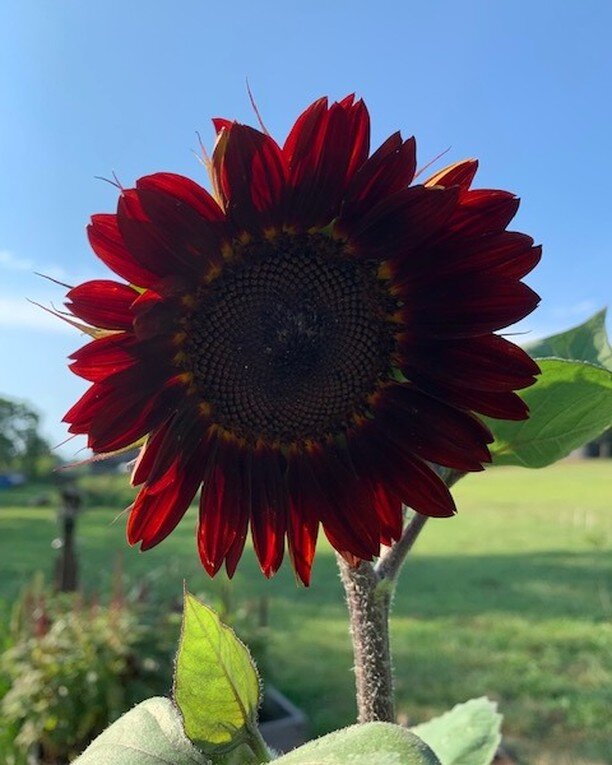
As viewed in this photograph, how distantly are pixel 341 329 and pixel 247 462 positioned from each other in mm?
132

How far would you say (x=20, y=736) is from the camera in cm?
230

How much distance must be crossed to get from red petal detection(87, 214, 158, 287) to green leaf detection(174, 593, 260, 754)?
22 cm

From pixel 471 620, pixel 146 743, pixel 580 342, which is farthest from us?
pixel 471 620

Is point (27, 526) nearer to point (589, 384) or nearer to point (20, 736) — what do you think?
point (20, 736)

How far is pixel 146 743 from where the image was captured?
1.76 ft

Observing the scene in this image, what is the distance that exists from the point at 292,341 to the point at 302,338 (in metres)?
0.01

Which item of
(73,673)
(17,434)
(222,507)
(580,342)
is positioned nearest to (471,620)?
(73,673)

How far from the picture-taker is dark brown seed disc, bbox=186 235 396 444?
672mm

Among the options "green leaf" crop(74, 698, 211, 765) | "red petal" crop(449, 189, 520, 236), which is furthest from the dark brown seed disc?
"green leaf" crop(74, 698, 211, 765)

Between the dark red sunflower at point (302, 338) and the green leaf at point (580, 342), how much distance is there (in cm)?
15

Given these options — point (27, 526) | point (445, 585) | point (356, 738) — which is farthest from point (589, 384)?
point (27, 526)

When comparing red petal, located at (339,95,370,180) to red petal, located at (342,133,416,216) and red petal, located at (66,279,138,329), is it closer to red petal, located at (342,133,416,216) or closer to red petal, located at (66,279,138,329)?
red petal, located at (342,133,416,216)

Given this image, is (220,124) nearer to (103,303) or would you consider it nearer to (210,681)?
(103,303)

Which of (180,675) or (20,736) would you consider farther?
A: (20,736)
